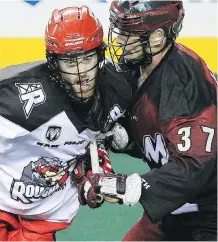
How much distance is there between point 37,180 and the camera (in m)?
2.42

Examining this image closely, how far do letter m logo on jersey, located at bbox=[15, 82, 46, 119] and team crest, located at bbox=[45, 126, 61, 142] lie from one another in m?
0.11

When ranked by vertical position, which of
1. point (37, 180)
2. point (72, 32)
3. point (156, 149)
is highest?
point (72, 32)

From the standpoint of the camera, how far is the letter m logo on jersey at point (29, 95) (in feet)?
7.25

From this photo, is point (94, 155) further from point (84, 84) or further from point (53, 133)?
point (84, 84)

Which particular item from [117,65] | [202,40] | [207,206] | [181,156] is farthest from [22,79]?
[202,40]

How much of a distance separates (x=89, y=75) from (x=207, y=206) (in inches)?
23.6

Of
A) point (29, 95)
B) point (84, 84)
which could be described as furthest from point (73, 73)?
point (29, 95)

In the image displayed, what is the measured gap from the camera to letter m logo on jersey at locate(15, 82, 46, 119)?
7.25ft

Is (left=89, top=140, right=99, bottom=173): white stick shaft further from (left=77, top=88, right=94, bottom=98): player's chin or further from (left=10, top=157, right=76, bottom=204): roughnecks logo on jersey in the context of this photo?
(left=77, top=88, right=94, bottom=98): player's chin

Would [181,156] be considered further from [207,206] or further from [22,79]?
[22,79]

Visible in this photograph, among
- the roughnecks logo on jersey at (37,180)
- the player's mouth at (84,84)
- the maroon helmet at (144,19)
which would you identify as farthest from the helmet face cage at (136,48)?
the roughnecks logo on jersey at (37,180)

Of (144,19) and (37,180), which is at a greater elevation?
(144,19)

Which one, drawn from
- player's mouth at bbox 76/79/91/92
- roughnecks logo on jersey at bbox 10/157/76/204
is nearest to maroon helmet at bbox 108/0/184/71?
player's mouth at bbox 76/79/91/92

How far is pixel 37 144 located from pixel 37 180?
16cm
